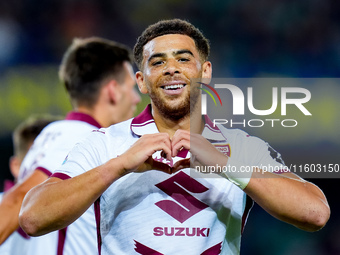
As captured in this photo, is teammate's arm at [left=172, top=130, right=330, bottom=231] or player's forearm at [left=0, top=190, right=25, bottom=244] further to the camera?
player's forearm at [left=0, top=190, right=25, bottom=244]

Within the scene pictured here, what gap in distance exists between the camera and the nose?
2.45m

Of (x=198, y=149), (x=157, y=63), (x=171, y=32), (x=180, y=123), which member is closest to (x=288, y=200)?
(x=198, y=149)

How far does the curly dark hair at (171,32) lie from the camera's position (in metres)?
2.60

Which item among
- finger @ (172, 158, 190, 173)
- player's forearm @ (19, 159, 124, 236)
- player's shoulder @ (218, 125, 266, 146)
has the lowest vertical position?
player's forearm @ (19, 159, 124, 236)

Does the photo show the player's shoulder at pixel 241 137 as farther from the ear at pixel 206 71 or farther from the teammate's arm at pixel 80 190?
the teammate's arm at pixel 80 190

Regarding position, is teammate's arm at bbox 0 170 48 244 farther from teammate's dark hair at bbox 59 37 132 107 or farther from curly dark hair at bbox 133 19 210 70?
curly dark hair at bbox 133 19 210 70

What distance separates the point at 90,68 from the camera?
4289mm

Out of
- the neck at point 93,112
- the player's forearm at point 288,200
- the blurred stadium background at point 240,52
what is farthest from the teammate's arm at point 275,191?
the blurred stadium background at point 240,52

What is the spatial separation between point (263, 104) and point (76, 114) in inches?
140

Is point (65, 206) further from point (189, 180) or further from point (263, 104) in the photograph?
point (263, 104)

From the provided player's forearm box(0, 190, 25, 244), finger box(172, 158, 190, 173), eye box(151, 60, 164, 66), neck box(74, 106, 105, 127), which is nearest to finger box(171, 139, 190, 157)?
finger box(172, 158, 190, 173)

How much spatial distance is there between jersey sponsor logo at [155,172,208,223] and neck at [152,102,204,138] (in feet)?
0.79

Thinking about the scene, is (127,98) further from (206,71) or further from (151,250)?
(151,250)

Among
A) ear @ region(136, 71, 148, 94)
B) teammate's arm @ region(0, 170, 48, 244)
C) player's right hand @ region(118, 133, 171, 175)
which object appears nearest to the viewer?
player's right hand @ region(118, 133, 171, 175)
